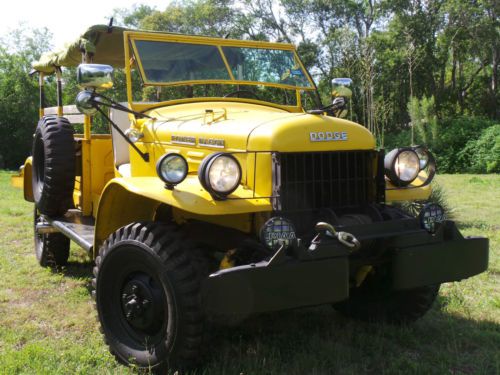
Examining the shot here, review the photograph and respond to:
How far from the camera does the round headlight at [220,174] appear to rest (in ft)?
10.1

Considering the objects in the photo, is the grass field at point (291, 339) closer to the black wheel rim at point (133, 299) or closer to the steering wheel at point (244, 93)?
the black wheel rim at point (133, 299)

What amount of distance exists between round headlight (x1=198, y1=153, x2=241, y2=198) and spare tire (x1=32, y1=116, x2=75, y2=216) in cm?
238

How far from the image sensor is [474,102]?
92.6 ft

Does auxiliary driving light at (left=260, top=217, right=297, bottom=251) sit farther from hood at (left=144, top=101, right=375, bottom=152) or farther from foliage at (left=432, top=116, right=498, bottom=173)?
foliage at (left=432, top=116, right=498, bottom=173)

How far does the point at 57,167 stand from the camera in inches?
197

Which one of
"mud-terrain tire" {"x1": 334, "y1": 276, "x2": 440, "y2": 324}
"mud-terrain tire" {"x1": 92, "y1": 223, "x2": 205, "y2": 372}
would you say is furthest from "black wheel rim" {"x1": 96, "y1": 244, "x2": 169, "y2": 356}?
"mud-terrain tire" {"x1": 334, "y1": 276, "x2": 440, "y2": 324}

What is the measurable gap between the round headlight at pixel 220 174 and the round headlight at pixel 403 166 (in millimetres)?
1281

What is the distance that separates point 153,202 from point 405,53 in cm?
1998

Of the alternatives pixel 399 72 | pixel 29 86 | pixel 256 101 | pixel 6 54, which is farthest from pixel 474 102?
pixel 256 101

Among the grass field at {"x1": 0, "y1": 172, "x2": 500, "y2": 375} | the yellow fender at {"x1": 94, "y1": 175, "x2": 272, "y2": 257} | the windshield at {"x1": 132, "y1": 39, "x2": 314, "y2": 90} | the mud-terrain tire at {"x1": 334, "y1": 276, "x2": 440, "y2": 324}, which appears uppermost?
the windshield at {"x1": 132, "y1": 39, "x2": 314, "y2": 90}

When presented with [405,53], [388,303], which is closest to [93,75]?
[388,303]

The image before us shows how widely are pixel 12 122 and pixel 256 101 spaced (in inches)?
889

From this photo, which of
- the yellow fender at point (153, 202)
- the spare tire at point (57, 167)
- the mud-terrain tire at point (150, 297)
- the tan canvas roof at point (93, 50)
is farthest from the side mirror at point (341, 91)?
the spare tire at point (57, 167)

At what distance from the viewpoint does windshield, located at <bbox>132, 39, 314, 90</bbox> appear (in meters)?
4.61
